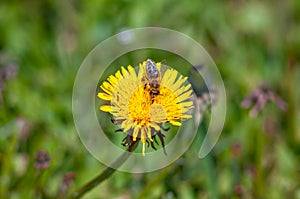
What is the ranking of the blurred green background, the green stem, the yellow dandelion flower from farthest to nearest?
the blurred green background < the green stem < the yellow dandelion flower

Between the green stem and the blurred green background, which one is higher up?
the blurred green background

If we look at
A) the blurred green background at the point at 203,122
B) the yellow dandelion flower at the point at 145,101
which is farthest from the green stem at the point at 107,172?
the blurred green background at the point at 203,122

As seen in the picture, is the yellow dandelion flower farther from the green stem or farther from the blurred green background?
the blurred green background

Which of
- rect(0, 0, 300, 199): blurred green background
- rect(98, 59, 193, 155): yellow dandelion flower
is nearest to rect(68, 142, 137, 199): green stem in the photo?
rect(98, 59, 193, 155): yellow dandelion flower

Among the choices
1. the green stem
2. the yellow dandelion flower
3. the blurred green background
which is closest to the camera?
the yellow dandelion flower

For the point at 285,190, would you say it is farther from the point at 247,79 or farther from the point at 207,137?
the point at 247,79

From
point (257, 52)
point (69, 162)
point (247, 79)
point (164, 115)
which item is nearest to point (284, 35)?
point (257, 52)

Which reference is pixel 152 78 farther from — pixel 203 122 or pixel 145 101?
pixel 203 122

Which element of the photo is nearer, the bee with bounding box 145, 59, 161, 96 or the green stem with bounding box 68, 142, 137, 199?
the bee with bounding box 145, 59, 161, 96
